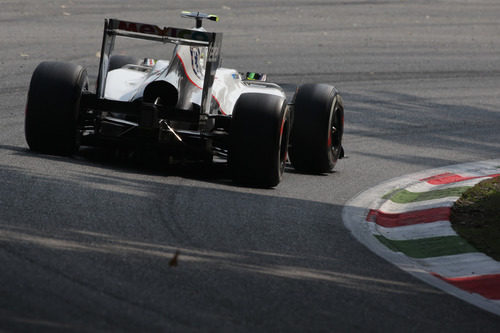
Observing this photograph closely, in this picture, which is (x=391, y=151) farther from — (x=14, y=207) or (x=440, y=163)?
(x=14, y=207)

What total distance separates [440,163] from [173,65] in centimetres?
391

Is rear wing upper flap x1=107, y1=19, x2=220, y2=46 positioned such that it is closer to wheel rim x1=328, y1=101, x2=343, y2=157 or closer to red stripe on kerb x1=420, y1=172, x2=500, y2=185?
wheel rim x1=328, y1=101, x2=343, y2=157

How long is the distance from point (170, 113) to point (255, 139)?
889mm

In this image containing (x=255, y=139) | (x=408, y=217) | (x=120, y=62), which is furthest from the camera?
(x=120, y=62)

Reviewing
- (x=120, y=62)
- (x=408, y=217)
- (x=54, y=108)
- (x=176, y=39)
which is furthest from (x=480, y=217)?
(x=120, y=62)

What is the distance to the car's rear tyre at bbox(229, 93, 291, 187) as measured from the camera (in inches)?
348

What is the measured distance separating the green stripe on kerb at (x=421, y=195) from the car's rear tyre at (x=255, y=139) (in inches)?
50.9

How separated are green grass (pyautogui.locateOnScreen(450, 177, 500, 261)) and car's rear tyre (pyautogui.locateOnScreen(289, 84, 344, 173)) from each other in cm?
163

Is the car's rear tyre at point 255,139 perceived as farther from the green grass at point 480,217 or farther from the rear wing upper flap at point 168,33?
the green grass at point 480,217

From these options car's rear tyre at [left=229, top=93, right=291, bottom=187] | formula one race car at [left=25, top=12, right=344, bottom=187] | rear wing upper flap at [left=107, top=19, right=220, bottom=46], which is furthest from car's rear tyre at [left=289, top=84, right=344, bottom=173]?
rear wing upper flap at [left=107, top=19, right=220, bottom=46]

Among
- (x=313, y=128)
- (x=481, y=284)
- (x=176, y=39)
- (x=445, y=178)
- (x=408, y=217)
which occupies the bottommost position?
(x=445, y=178)

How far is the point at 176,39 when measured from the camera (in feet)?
30.9

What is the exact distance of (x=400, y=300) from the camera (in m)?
5.84

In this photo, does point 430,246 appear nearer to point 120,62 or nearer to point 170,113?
point 170,113
